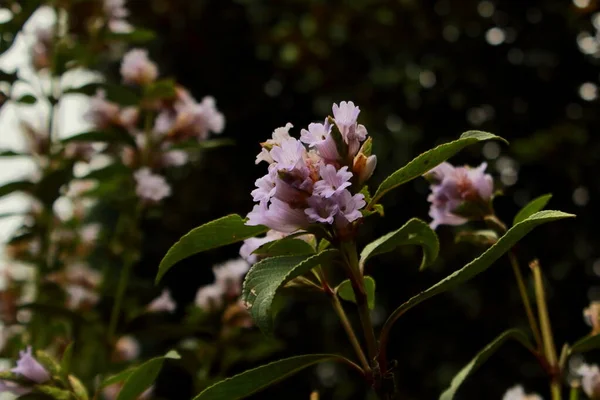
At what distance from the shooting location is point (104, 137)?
3.66 ft

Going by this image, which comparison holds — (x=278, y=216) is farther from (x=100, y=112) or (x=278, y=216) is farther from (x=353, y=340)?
(x=100, y=112)

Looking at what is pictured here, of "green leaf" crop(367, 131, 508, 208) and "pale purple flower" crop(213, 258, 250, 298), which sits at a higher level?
"green leaf" crop(367, 131, 508, 208)

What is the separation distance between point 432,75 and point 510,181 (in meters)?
0.63

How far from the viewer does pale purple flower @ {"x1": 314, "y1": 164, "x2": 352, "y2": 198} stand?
1.49ft

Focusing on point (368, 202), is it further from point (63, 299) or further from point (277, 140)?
point (63, 299)

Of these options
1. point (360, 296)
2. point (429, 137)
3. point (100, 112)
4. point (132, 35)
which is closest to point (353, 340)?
point (360, 296)

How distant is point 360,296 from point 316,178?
0.28ft

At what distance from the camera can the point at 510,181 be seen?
2.80 m

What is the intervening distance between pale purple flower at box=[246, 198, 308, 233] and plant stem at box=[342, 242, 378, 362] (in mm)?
37

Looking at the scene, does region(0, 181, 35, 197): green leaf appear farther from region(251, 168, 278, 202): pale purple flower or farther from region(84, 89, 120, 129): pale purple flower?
region(251, 168, 278, 202): pale purple flower

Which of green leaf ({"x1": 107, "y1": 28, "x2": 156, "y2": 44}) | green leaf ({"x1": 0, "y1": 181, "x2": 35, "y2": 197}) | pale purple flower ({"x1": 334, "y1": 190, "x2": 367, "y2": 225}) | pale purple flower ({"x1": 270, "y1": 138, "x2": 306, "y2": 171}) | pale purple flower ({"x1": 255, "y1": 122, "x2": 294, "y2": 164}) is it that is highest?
green leaf ({"x1": 107, "y1": 28, "x2": 156, "y2": 44})

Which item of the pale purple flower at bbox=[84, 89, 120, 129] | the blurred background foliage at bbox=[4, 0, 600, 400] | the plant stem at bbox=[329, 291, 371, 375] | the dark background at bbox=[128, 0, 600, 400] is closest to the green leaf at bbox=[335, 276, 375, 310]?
the plant stem at bbox=[329, 291, 371, 375]

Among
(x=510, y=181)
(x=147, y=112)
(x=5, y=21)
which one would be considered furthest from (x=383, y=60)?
(x=5, y=21)

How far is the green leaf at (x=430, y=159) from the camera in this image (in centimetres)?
47
